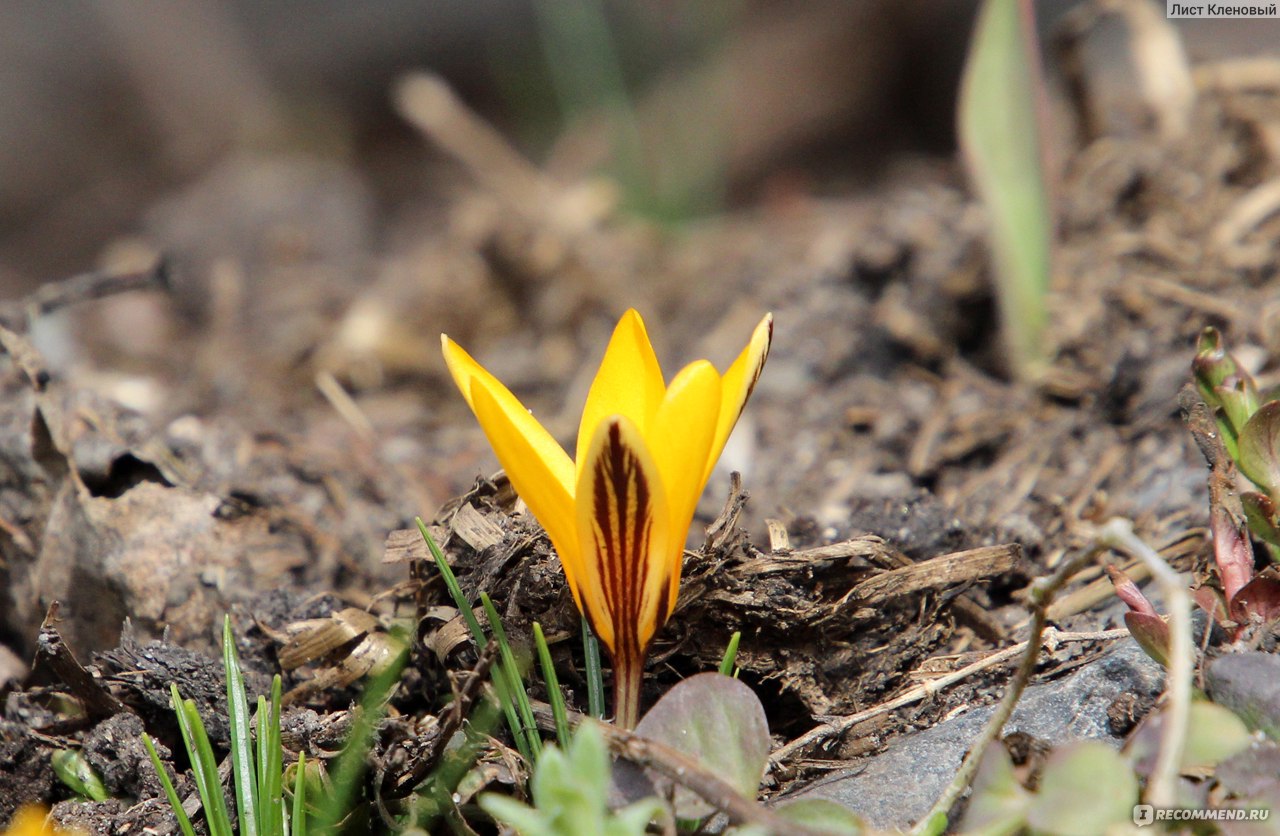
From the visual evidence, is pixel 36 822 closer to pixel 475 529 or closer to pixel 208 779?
pixel 208 779

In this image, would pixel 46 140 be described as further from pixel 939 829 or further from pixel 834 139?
pixel 939 829

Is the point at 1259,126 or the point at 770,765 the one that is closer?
the point at 770,765

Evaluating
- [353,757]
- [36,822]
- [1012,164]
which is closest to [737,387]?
[353,757]

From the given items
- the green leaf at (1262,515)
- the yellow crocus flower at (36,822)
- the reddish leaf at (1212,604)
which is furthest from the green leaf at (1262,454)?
the yellow crocus flower at (36,822)

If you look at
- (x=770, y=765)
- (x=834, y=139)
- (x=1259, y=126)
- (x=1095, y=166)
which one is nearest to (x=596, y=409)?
(x=770, y=765)

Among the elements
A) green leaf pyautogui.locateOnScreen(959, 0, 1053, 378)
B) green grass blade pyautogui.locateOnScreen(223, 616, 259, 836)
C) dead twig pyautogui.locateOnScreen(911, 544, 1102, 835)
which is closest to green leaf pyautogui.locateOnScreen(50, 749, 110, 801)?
green grass blade pyautogui.locateOnScreen(223, 616, 259, 836)

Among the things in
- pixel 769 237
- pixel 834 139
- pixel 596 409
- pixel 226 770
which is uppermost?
pixel 834 139
